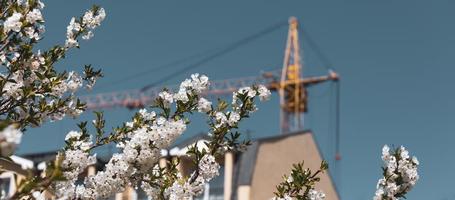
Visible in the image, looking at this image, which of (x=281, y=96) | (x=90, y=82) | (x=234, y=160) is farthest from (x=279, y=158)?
(x=281, y=96)

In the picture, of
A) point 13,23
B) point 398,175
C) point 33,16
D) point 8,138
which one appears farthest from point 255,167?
point 8,138

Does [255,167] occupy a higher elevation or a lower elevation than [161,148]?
higher

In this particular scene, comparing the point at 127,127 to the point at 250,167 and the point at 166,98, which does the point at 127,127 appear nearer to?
the point at 166,98

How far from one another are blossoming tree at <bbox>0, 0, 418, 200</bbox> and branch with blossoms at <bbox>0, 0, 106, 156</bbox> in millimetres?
10

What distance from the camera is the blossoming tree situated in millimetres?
7766

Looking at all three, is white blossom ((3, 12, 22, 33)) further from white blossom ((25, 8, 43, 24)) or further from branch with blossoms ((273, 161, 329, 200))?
branch with blossoms ((273, 161, 329, 200))

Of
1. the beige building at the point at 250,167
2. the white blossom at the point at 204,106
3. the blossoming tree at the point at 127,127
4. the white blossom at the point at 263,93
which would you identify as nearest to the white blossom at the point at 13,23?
the blossoming tree at the point at 127,127

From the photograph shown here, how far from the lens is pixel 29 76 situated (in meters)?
8.71

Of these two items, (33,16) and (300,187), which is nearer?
(300,187)

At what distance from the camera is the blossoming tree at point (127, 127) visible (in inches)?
306

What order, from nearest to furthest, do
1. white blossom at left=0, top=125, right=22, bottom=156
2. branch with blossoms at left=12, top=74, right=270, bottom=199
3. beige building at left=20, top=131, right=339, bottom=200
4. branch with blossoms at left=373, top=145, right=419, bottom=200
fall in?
white blossom at left=0, top=125, right=22, bottom=156, branch with blossoms at left=12, top=74, right=270, bottom=199, branch with blossoms at left=373, top=145, right=419, bottom=200, beige building at left=20, top=131, right=339, bottom=200

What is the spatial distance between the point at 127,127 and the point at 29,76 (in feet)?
4.25

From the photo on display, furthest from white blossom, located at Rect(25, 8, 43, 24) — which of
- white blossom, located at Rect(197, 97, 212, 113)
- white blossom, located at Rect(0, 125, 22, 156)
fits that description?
white blossom, located at Rect(0, 125, 22, 156)

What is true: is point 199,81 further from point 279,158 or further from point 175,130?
point 279,158
